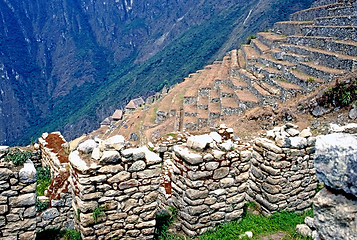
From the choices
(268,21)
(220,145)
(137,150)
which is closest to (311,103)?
(220,145)

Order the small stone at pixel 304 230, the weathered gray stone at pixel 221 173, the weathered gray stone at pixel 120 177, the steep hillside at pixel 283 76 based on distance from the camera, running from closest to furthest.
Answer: the weathered gray stone at pixel 120 177 → the small stone at pixel 304 230 → the weathered gray stone at pixel 221 173 → the steep hillside at pixel 283 76

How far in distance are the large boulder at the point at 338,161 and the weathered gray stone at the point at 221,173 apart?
2.40 meters

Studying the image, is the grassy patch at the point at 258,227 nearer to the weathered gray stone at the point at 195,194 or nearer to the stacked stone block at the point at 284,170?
the stacked stone block at the point at 284,170

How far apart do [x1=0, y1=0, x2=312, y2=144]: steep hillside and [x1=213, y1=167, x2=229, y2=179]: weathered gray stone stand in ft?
233

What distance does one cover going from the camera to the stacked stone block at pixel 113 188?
12.4 feet

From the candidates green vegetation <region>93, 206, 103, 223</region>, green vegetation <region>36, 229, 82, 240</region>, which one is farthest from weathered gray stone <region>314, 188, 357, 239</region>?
green vegetation <region>36, 229, 82, 240</region>

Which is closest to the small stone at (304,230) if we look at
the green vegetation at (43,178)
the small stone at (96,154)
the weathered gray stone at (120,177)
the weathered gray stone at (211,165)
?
the weathered gray stone at (211,165)

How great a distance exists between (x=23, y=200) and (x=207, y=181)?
8.47 feet

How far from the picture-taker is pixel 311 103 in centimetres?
1377

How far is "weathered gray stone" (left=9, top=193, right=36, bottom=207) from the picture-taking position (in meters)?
3.75

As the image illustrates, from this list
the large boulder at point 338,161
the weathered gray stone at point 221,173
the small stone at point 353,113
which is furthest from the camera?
the small stone at point 353,113

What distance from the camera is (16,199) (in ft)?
12.3

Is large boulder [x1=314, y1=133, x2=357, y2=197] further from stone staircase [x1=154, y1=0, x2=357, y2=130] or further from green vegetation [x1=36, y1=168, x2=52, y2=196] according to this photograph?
stone staircase [x1=154, y1=0, x2=357, y2=130]

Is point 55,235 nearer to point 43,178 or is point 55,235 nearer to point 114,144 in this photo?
point 114,144
